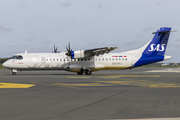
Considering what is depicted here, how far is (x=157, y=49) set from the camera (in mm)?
33688

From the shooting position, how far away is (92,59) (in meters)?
32.9

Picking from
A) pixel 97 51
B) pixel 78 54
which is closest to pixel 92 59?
pixel 97 51

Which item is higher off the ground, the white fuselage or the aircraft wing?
the aircraft wing

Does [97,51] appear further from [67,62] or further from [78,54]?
[67,62]

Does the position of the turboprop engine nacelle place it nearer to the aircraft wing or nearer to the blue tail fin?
the aircraft wing

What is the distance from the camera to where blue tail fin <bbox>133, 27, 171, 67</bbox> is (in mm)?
33372

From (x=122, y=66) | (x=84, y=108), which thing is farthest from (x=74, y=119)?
(x=122, y=66)

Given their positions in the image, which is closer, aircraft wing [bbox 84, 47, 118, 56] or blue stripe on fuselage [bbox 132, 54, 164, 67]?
aircraft wing [bbox 84, 47, 118, 56]

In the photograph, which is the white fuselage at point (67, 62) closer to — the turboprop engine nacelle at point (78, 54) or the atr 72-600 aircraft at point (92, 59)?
the atr 72-600 aircraft at point (92, 59)

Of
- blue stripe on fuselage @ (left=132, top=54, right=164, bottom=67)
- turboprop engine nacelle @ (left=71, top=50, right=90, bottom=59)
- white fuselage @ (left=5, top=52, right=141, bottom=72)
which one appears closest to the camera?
turboprop engine nacelle @ (left=71, top=50, right=90, bottom=59)

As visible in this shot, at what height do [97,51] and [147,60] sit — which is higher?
[97,51]

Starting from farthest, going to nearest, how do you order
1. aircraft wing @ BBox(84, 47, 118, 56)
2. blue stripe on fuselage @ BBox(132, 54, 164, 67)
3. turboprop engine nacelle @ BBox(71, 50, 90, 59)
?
blue stripe on fuselage @ BBox(132, 54, 164, 67)
turboprop engine nacelle @ BBox(71, 50, 90, 59)
aircraft wing @ BBox(84, 47, 118, 56)

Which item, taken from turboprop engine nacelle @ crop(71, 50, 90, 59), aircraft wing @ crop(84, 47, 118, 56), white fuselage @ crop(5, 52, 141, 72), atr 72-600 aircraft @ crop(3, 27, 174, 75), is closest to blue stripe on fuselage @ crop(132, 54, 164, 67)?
atr 72-600 aircraft @ crop(3, 27, 174, 75)

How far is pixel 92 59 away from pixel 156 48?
433 inches
